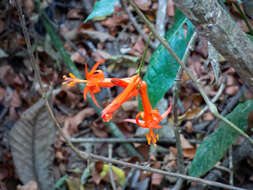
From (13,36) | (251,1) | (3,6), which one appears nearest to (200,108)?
(251,1)

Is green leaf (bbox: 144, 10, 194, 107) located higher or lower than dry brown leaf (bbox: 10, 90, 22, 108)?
higher

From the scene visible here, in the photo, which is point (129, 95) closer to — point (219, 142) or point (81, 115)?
point (219, 142)

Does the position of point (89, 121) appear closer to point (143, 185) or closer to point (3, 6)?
point (143, 185)

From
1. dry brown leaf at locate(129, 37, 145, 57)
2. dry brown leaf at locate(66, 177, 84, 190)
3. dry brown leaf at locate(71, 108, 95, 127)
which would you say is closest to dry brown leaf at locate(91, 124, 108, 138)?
dry brown leaf at locate(71, 108, 95, 127)

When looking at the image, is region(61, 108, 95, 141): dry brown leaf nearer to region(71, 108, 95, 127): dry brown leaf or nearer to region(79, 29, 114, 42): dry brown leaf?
region(71, 108, 95, 127): dry brown leaf

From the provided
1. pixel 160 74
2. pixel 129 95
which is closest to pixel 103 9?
pixel 160 74
